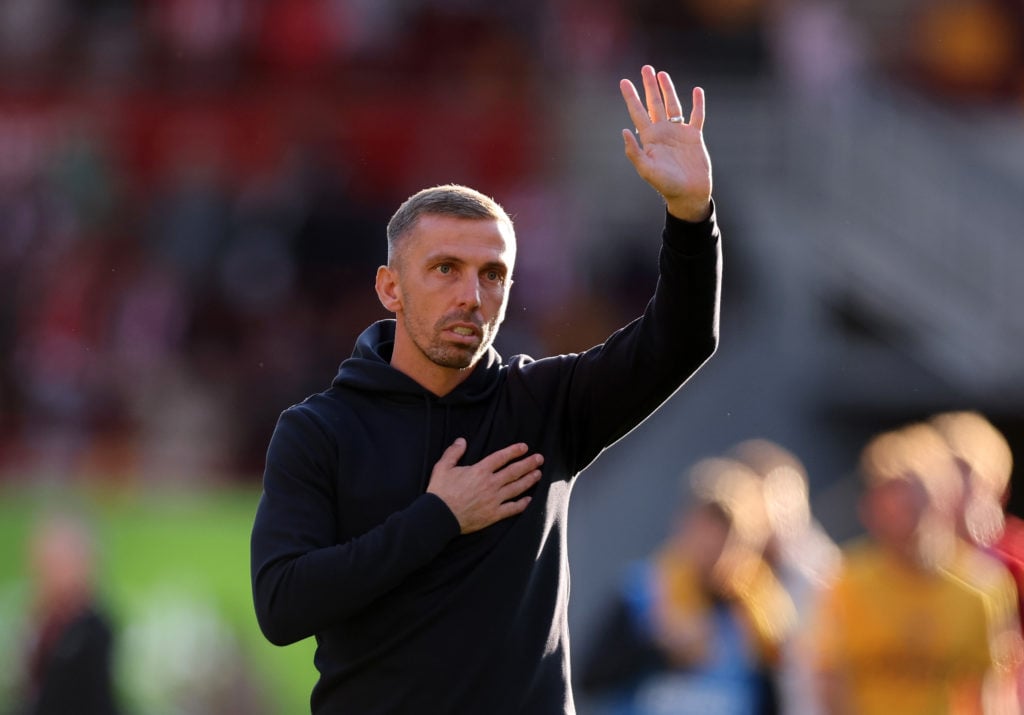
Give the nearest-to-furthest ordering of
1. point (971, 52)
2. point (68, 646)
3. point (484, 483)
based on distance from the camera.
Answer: point (484, 483), point (68, 646), point (971, 52)

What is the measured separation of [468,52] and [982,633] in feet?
31.1

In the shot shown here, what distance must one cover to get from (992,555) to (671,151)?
3978 millimetres

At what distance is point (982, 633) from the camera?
6957 mm

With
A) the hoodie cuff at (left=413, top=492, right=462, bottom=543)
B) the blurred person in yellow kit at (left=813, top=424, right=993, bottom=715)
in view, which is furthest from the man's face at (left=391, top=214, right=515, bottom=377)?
the blurred person in yellow kit at (left=813, top=424, right=993, bottom=715)

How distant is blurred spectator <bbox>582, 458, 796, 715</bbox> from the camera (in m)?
7.41

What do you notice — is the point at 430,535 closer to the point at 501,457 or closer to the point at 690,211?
the point at 501,457

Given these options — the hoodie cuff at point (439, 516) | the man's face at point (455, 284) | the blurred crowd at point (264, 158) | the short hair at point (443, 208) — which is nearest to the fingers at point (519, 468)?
the hoodie cuff at point (439, 516)

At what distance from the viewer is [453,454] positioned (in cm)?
375

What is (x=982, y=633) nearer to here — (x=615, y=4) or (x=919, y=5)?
(x=615, y=4)

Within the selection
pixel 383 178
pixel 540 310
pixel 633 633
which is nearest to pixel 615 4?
pixel 383 178

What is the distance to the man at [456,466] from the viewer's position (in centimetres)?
363

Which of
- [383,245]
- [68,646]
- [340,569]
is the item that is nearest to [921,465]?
[340,569]

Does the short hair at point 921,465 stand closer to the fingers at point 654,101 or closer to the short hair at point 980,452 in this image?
the short hair at point 980,452

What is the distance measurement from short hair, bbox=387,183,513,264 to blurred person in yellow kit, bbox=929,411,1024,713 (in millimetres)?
3806
